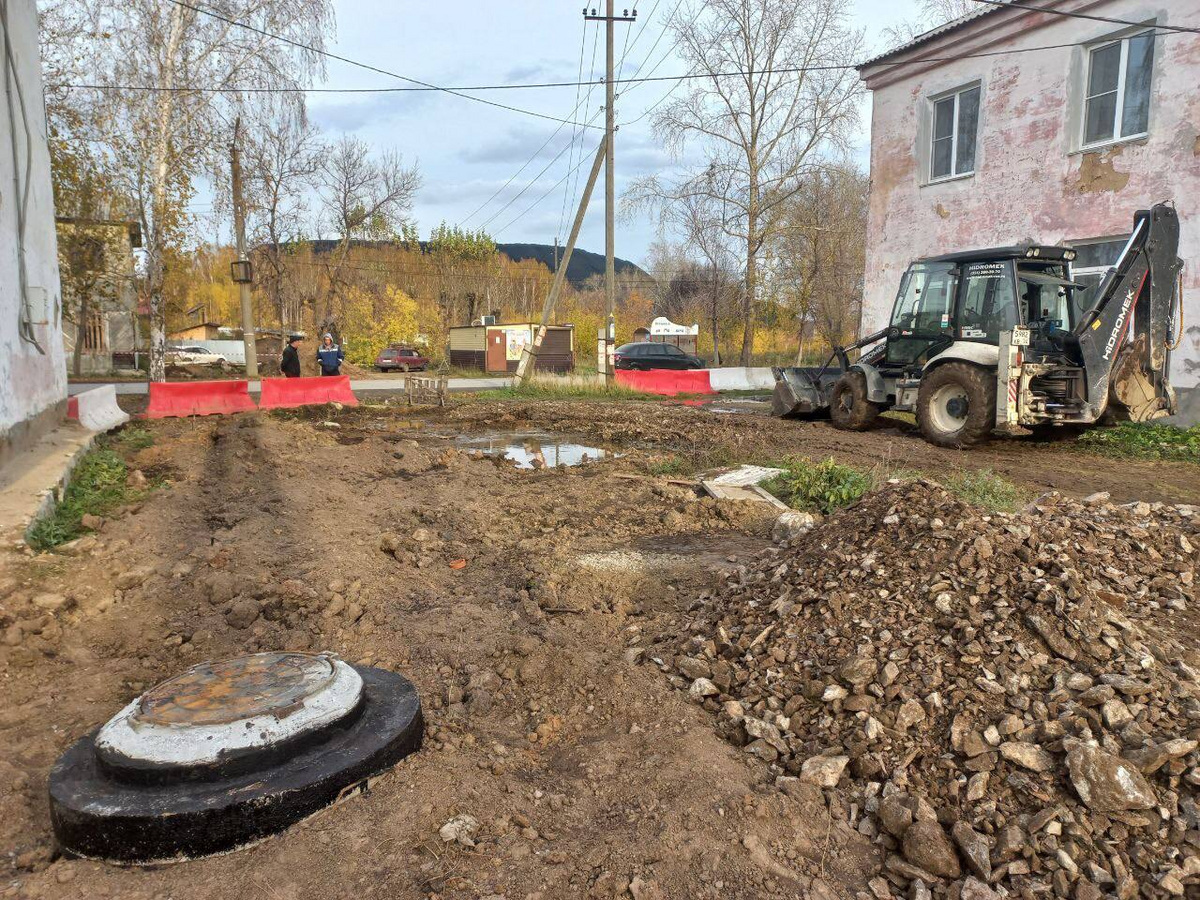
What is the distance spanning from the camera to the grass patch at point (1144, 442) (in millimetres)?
10281

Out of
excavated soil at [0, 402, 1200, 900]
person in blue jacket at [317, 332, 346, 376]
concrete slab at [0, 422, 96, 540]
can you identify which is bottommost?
excavated soil at [0, 402, 1200, 900]

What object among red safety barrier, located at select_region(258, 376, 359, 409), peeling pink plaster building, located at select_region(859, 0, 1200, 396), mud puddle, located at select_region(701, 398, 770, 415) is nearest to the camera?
peeling pink plaster building, located at select_region(859, 0, 1200, 396)

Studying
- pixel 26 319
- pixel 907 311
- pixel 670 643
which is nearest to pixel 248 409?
pixel 26 319

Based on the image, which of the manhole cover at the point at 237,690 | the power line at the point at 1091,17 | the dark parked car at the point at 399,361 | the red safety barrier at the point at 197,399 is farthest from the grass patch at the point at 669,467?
the dark parked car at the point at 399,361

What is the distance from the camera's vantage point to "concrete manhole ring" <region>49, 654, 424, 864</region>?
240 cm

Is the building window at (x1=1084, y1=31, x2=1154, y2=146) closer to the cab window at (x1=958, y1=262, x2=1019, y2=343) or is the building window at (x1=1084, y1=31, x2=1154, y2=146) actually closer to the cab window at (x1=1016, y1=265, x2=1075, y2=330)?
the cab window at (x1=1016, y1=265, x2=1075, y2=330)

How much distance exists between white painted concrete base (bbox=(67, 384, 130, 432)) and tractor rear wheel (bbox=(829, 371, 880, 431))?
11589 mm

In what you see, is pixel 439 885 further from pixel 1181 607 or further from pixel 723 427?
pixel 723 427

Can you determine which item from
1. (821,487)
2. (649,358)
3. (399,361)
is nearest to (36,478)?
(821,487)

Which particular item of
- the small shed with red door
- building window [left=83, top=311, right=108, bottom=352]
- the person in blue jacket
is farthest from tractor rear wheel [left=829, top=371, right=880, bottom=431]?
building window [left=83, top=311, right=108, bottom=352]

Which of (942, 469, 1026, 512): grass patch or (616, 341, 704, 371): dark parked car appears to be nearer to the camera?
(942, 469, 1026, 512): grass patch

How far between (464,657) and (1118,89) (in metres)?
14.5

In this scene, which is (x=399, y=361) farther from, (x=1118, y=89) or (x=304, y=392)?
(x=1118, y=89)

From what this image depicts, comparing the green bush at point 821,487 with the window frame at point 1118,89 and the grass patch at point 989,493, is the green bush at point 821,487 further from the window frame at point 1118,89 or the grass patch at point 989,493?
the window frame at point 1118,89
